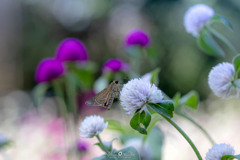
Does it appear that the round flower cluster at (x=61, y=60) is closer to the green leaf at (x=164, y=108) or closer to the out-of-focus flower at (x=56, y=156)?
the out-of-focus flower at (x=56, y=156)

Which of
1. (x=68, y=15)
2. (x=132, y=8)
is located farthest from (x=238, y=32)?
(x=68, y=15)

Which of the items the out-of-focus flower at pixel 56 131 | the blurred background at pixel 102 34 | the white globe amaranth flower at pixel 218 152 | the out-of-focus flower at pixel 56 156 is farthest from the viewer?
the blurred background at pixel 102 34

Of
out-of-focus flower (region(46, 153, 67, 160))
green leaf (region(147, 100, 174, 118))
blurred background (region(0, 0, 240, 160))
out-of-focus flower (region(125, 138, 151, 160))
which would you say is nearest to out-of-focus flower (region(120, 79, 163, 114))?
green leaf (region(147, 100, 174, 118))

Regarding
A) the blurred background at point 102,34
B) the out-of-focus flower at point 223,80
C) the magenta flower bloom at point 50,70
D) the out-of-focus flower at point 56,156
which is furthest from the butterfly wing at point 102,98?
the blurred background at point 102,34

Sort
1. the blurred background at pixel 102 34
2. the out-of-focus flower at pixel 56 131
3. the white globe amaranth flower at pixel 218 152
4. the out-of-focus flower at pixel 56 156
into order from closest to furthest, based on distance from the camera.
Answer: the white globe amaranth flower at pixel 218 152
the out-of-focus flower at pixel 56 156
the out-of-focus flower at pixel 56 131
the blurred background at pixel 102 34

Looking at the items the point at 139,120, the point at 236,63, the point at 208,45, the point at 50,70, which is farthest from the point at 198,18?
the point at 50,70

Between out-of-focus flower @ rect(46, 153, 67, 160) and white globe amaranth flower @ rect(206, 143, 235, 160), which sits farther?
out-of-focus flower @ rect(46, 153, 67, 160)

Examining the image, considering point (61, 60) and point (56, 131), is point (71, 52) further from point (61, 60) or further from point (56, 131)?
point (56, 131)

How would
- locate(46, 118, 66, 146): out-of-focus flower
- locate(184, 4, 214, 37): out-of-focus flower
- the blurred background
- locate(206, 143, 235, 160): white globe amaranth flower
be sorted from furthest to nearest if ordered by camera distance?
the blurred background → locate(46, 118, 66, 146): out-of-focus flower → locate(184, 4, 214, 37): out-of-focus flower → locate(206, 143, 235, 160): white globe amaranth flower

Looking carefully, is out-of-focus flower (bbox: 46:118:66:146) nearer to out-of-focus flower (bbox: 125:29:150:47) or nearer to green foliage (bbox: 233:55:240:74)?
out-of-focus flower (bbox: 125:29:150:47)
